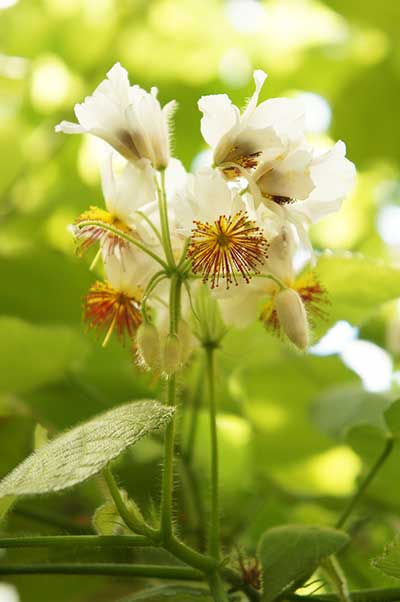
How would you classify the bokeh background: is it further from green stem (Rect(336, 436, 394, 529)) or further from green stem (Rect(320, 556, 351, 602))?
green stem (Rect(320, 556, 351, 602))

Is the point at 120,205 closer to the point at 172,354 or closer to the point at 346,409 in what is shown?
the point at 172,354

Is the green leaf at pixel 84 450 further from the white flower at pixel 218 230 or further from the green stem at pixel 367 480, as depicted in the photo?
the green stem at pixel 367 480

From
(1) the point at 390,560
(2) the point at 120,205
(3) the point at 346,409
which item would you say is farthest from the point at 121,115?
(3) the point at 346,409

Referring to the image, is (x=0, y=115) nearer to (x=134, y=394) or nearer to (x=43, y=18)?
(x=43, y=18)

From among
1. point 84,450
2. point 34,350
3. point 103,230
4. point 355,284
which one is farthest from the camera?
point 34,350

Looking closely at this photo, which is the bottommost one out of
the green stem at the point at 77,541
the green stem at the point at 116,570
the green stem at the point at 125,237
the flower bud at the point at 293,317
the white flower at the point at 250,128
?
the green stem at the point at 116,570

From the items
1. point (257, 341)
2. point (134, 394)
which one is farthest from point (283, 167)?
point (134, 394)

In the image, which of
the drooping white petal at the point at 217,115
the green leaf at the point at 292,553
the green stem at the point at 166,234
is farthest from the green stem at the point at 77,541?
the drooping white petal at the point at 217,115
